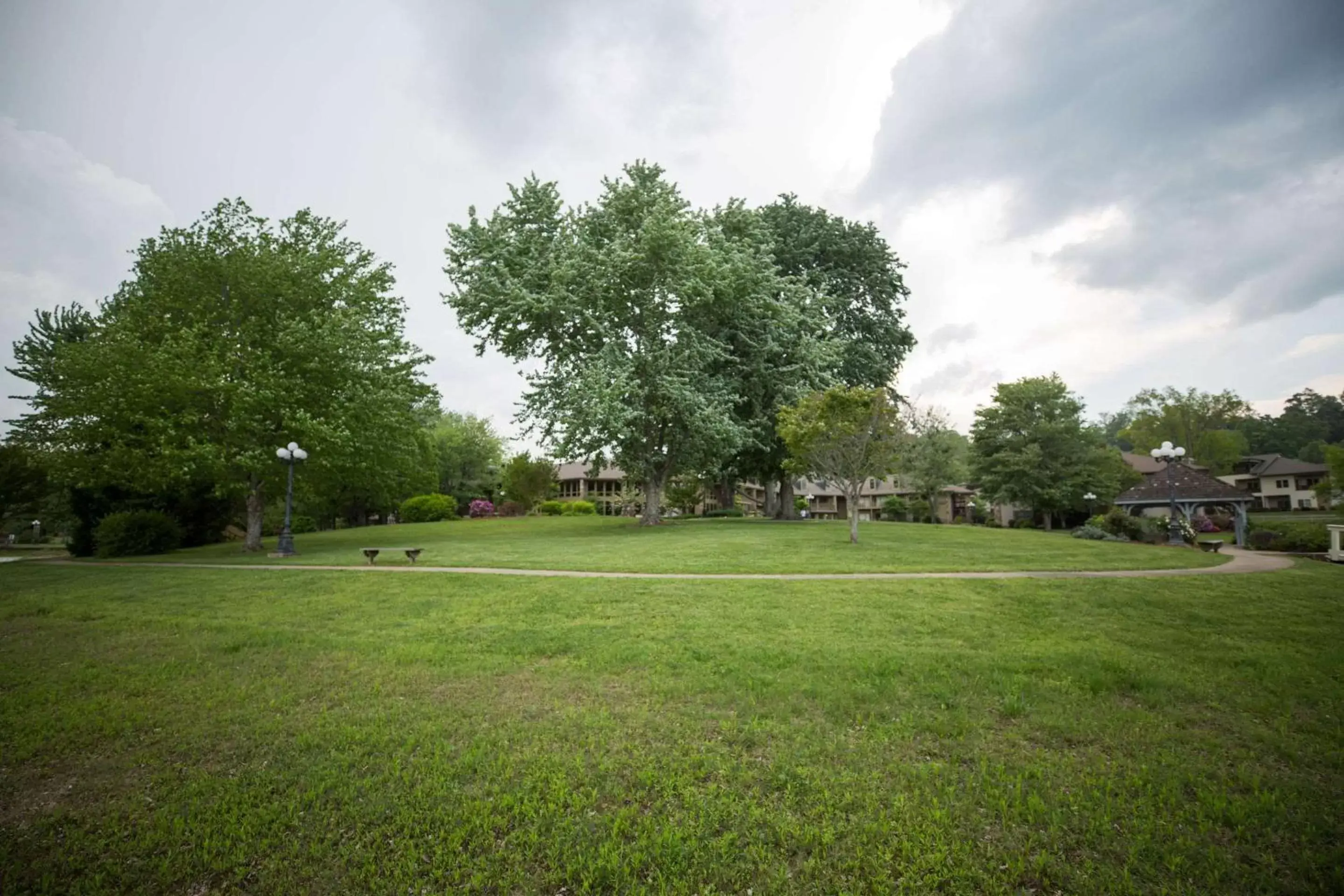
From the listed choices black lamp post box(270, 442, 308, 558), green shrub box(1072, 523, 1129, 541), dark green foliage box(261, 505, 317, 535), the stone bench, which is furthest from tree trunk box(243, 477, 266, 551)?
green shrub box(1072, 523, 1129, 541)

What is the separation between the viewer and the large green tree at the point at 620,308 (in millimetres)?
25531

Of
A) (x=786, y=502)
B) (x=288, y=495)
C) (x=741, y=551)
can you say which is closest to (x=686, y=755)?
(x=741, y=551)

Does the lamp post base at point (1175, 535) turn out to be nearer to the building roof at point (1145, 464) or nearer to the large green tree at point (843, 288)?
the large green tree at point (843, 288)

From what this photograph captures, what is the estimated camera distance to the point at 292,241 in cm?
2497

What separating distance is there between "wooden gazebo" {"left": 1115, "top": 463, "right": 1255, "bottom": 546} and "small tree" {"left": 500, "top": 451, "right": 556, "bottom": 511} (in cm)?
4224

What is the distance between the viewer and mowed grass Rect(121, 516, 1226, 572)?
1498 centimetres

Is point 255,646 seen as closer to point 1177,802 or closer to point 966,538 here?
point 1177,802

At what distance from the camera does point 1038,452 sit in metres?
43.9

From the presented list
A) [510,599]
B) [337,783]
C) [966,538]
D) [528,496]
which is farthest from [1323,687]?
[528,496]

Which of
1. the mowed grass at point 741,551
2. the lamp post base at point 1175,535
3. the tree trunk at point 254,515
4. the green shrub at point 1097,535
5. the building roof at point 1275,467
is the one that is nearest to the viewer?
the mowed grass at point 741,551

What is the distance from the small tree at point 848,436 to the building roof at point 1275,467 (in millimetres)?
67599

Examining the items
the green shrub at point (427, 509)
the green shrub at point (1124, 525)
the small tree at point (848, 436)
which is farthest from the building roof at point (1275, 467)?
the green shrub at point (427, 509)

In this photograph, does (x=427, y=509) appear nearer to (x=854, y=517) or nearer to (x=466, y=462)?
(x=466, y=462)

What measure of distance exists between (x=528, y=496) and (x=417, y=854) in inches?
1978
